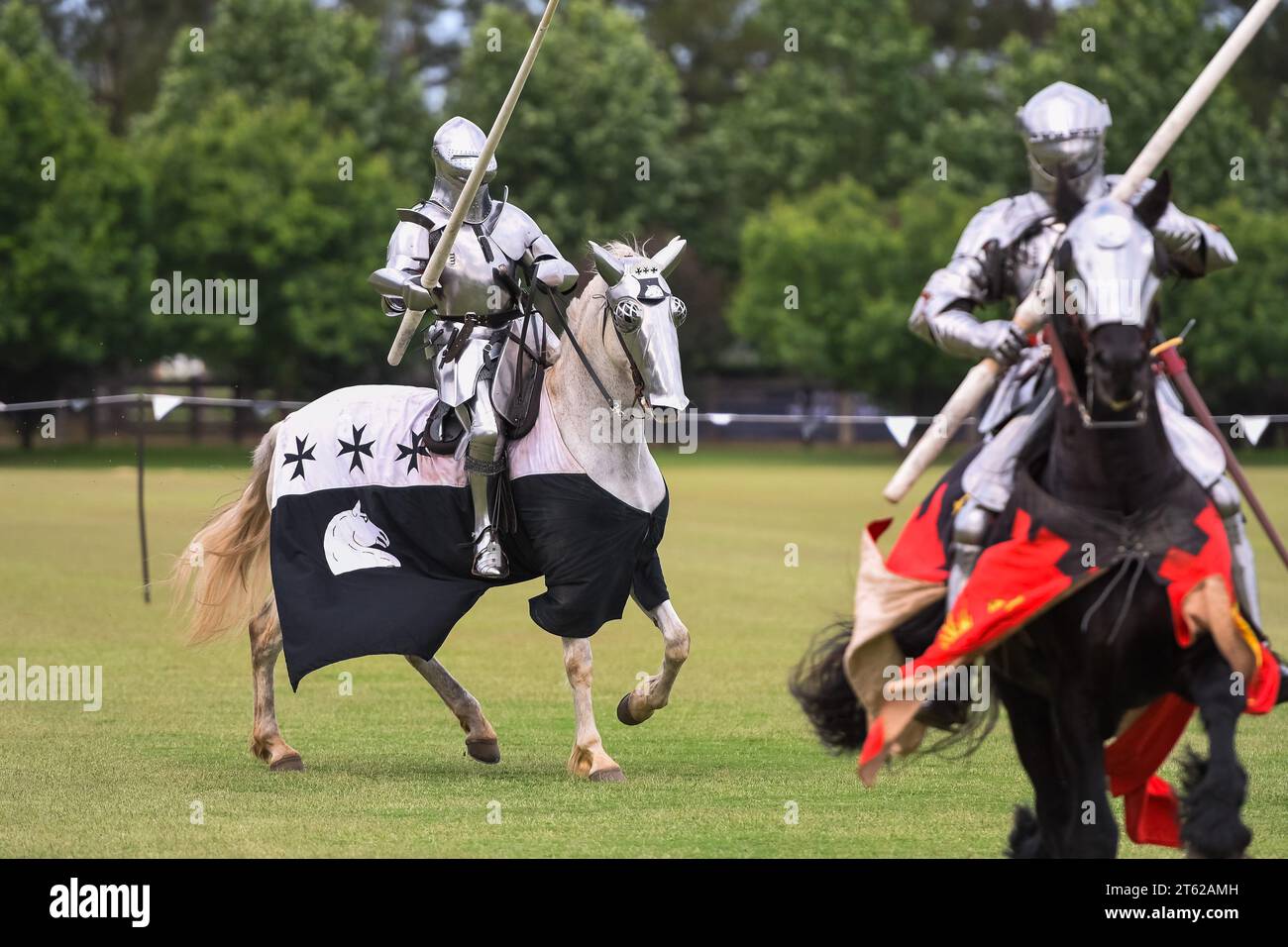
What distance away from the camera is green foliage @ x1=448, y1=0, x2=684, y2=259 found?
167 feet

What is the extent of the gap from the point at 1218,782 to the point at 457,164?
15.9 ft

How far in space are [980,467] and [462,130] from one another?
154 inches

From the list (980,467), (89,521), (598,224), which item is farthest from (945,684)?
(598,224)

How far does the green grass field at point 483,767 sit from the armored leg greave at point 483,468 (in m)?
0.97

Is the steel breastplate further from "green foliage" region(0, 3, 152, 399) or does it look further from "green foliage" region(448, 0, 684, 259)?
"green foliage" region(448, 0, 684, 259)

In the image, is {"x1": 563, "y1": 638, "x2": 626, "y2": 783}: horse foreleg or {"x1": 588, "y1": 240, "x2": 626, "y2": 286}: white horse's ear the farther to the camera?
{"x1": 563, "y1": 638, "x2": 626, "y2": 783}: horse foreleg

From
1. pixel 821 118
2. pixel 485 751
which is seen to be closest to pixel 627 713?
pixel 485 751

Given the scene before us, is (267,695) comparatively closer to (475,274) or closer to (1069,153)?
(475,274)

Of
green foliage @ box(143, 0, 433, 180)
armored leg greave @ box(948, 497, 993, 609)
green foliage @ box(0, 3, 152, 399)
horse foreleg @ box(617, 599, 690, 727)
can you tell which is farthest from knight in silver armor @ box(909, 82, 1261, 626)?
green foliage @ box(143, 0, 433, 180)

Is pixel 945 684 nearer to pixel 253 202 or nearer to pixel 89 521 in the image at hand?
pixel 89 521

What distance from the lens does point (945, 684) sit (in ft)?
20.2

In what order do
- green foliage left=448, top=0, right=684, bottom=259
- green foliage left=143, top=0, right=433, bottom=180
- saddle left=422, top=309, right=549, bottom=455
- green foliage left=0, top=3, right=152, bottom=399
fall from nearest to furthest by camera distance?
1. saddle left=422, top=309, right=549, bottom=455
2. green foliage left=0, top=3, right=152, bottom=399
3. green foliage left=448, top=0, right=684, bottom=259
4. green foliage left=143, top=0, right=433, bottom=180

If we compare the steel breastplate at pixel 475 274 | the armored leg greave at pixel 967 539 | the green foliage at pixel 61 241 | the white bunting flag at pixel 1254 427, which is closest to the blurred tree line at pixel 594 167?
the green foliage at pixel 61 241

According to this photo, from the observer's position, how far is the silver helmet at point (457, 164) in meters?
9.02
